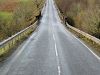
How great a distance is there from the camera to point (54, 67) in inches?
590

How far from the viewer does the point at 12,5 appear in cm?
12344

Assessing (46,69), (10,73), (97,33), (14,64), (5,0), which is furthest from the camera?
(5,0)

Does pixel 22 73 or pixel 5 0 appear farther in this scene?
pixel 5 0

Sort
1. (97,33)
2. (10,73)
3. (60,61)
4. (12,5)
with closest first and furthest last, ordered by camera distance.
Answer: (10,73) → (60,61) → (97,33) → (12,5)

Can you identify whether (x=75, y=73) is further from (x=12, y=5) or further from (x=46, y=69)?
(x=12, y=5)

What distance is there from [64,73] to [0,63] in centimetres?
423

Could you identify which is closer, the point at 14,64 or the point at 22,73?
the point at 22,73

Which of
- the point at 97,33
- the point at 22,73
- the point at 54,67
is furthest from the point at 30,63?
the point at 97,33

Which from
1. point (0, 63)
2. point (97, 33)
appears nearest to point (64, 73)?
point (0, 63)

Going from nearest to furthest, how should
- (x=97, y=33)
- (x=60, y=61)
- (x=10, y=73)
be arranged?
(x=10, y=73) < (x=60, y=61) < (x=97, y=33)

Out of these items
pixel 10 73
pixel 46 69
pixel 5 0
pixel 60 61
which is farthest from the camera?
pixel 5 0

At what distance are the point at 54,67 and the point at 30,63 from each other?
66.9 inches

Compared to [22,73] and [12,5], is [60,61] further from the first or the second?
[12,5]

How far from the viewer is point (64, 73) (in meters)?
13.4
